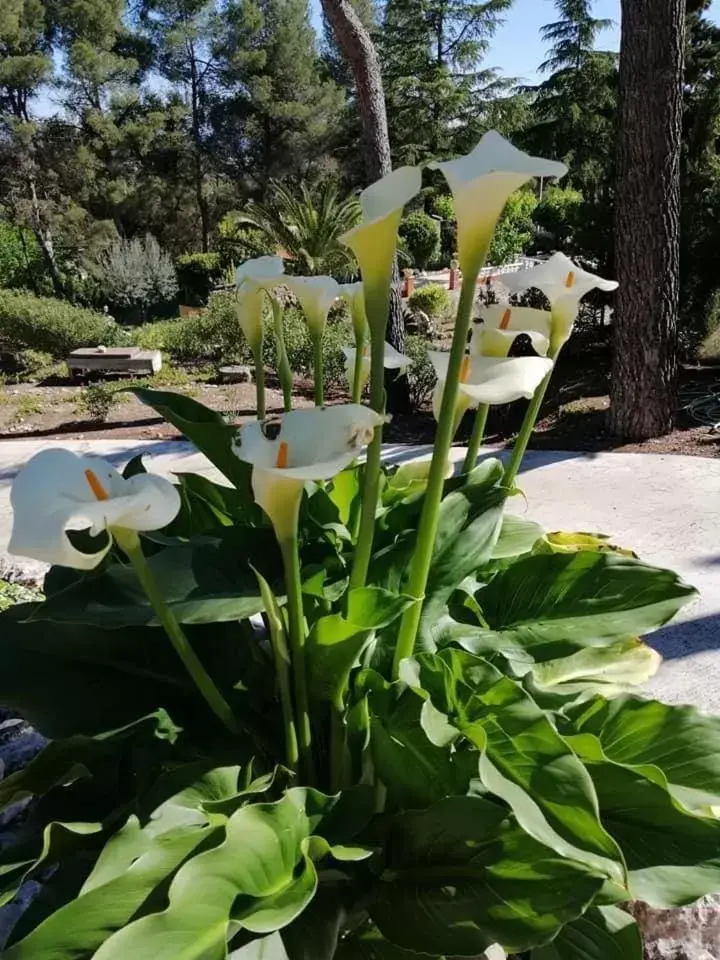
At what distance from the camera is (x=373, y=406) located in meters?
1.00

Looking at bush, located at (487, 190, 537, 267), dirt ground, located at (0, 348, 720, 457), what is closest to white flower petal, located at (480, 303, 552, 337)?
dirt ground, located at (0, 348, 720, 457)

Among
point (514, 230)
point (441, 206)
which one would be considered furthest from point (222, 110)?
point (514, 230)

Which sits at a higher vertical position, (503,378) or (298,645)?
(503,378)

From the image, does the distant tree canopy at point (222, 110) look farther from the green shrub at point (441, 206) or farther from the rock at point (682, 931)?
the rock at point (682, 931)

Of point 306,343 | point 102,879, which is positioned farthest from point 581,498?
point 306,343

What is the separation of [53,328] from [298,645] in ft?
30.3

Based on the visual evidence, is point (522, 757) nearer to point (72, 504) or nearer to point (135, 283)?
point (72, 504)

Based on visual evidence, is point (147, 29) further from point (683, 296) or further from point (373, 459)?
point (373, 459)

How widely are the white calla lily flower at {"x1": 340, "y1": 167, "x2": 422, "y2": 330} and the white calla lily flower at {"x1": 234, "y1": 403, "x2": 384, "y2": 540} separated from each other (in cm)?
14

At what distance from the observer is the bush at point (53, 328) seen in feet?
30.8

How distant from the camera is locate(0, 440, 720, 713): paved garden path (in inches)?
84.8

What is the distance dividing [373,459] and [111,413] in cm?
588

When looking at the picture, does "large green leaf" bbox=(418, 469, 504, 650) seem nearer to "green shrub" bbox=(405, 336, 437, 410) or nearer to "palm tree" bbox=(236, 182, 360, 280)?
"green shrub" bbox=(405, 336, 437, 410)

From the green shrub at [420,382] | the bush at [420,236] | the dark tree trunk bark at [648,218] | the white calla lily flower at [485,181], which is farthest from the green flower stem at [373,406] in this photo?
the bush at [420,236]
